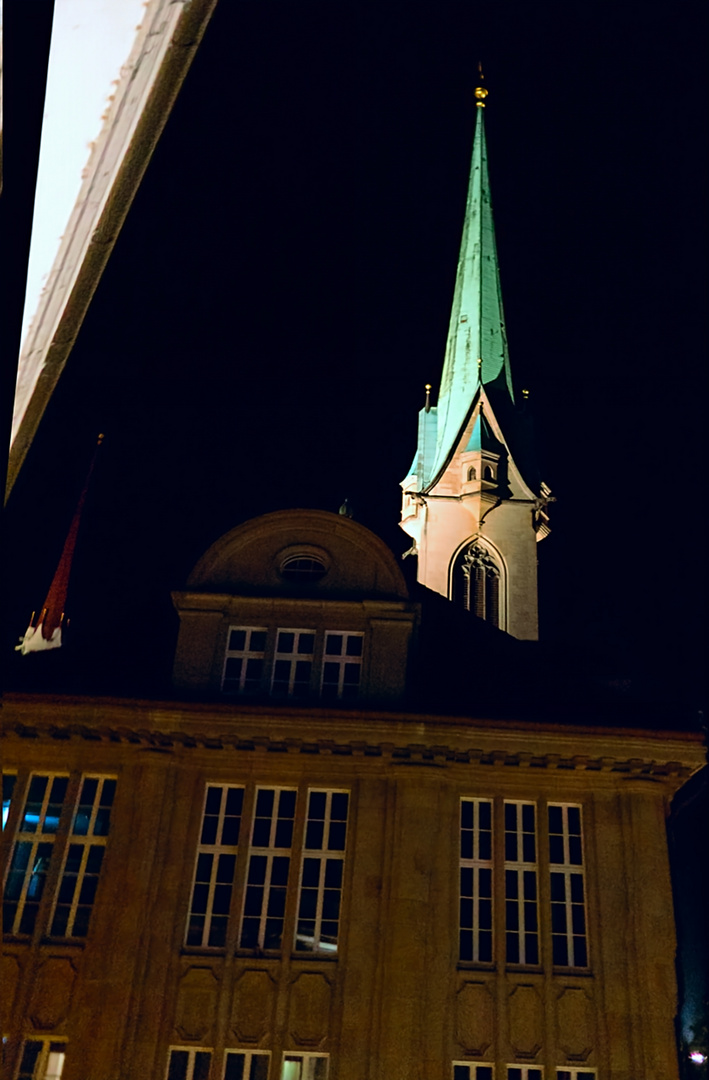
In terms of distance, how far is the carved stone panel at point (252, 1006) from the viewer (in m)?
14.9

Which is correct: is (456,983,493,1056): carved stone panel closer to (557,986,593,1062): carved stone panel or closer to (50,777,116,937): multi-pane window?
(557,986,593,1062): carved stone panel

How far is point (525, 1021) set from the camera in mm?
15094

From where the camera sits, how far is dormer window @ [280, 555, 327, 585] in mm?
18938

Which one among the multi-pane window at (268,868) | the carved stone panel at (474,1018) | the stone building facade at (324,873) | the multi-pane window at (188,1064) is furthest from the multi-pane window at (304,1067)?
the carved stone panel at (474,1018)

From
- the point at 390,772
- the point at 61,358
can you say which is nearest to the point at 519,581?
the point at 390,772

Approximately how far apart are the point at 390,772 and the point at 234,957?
3754 millimetres

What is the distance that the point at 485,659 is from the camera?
19.1 m

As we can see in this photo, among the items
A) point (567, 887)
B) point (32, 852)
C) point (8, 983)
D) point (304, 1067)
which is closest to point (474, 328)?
point (567, 887)

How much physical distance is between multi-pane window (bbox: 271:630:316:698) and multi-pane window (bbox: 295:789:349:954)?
6.21ft

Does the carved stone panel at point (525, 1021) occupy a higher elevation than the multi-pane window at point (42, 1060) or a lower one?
higher

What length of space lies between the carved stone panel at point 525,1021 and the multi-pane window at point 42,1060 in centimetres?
657

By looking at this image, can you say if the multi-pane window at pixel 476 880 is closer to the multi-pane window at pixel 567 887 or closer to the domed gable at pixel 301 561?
the multi-pane window at pixel 567 887

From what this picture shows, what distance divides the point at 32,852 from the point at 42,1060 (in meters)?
3.07

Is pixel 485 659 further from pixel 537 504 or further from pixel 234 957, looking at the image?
pixel 537 504
